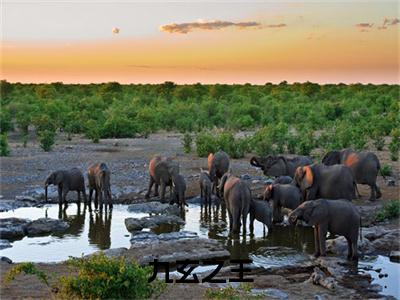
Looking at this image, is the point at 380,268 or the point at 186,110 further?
the point at 186,110

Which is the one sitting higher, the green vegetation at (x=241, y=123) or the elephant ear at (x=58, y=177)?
the green vegetation at (x=241, y=123)

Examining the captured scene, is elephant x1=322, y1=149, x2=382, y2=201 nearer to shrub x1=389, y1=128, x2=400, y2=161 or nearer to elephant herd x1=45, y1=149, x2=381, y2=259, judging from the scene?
elephant herd x1=45, y1=149, x2=381, y2=259

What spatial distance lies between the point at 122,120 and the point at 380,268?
26171 mm

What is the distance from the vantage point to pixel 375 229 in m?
12.9

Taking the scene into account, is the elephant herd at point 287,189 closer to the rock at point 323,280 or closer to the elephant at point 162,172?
the elephant at point 162,172

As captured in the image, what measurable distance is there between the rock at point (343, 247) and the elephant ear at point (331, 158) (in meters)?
5.24

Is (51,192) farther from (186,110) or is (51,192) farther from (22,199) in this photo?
(186,110)

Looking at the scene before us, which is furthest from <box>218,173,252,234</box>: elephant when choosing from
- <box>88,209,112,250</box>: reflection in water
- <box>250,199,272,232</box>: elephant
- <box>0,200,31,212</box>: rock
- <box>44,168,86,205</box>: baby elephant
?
<box>0,200,31,212</box>: rock

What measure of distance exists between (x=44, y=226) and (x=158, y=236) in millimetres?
2581

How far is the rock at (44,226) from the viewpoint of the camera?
13.5 m

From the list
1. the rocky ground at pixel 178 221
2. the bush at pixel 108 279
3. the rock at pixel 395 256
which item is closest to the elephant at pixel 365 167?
the rocky ground at pixel 178 221

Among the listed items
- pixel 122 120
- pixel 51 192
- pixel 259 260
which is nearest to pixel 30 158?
pixel 51 192

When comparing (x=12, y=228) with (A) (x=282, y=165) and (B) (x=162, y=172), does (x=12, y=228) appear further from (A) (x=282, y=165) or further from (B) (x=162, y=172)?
(A) (x=282, y=165)

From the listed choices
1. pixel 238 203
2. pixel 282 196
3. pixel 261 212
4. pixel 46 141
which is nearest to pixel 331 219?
pixel 261 212
